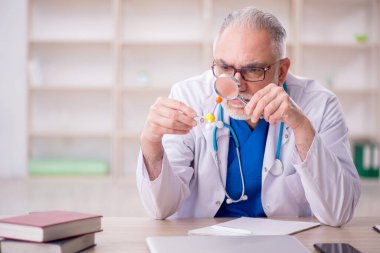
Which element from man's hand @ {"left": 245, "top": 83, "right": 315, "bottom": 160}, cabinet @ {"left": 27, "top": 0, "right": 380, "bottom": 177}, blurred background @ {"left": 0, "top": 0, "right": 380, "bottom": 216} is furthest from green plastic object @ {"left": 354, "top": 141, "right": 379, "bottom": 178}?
man's hand @ {"left": 245, "top": 83, "right": 315, "bottom": 160}

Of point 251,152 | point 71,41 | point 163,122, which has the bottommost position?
point 251,152

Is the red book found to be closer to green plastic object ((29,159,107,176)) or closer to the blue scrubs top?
the blue scrubs top

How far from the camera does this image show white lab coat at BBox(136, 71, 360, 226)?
1.64 meters

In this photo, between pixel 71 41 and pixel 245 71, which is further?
pixel 71 41

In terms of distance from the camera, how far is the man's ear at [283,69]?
200 cm

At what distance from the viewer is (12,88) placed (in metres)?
5.81

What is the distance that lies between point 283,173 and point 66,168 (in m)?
4.04

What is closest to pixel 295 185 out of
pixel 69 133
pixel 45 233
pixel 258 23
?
pixel 258 23

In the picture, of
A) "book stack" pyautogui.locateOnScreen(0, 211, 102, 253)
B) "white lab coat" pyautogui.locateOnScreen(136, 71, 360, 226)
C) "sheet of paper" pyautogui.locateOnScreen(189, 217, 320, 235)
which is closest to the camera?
"book stack" pyautogui.locateOnScreen(0, 211, 102, 253)

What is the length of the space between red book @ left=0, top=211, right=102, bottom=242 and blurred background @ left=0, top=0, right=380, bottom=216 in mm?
4410

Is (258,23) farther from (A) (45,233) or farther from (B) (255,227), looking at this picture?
(A) (45,233)

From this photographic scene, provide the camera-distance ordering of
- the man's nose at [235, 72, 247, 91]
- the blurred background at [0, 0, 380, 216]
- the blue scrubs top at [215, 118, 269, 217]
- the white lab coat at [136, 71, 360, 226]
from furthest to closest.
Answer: the blurred background at [0, 0, 380, 216], the blue scrubs top at [215, 118, 269, 217], the man's nose at [235, 72, 247, 91], the white lab coat at [136, 71, 360, 226]

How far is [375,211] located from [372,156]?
1562 mm

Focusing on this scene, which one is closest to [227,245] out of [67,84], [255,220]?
[255,220]
